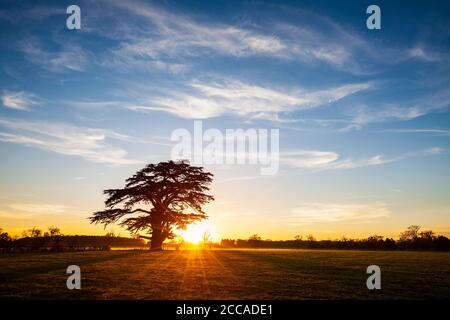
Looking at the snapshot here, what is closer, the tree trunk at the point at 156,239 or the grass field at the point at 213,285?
the grass field at the point at 213,285

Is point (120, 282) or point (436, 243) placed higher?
point (120, 282)

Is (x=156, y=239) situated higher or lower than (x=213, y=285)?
lower

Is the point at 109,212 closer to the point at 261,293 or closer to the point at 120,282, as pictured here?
the point at 120,282

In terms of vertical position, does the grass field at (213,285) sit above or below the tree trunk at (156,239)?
above

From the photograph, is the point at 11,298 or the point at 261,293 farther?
the point at 261,293

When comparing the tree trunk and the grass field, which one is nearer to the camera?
the grass field

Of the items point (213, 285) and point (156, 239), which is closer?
point (213, 285)

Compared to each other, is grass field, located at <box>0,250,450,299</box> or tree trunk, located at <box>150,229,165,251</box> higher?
grass field, located at <box>0,250,450,299</box>

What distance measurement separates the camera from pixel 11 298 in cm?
1102

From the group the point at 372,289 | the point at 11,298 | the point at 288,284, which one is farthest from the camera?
the point at 288,284
